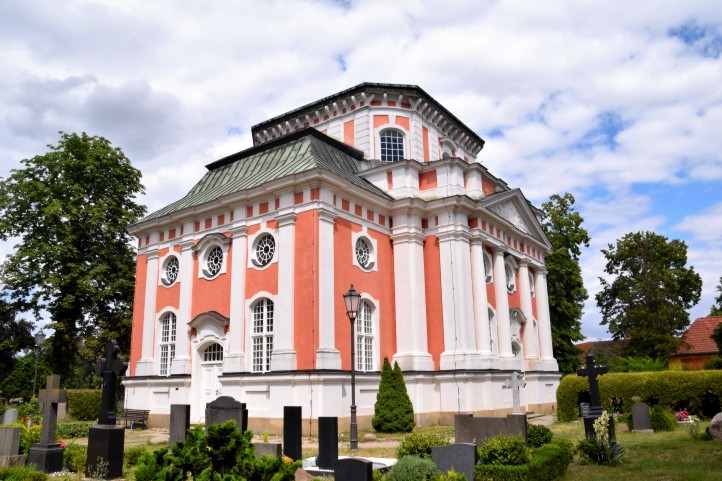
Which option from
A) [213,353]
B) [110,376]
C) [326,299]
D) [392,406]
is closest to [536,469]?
[110,376]

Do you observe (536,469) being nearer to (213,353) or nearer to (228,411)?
(228,411)

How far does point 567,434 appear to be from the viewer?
55.9 feet

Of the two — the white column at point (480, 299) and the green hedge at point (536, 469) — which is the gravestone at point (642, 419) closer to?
the white column at point (480, 299)

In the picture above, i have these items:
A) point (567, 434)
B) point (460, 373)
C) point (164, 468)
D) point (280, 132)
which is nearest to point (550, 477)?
point (164, 468)

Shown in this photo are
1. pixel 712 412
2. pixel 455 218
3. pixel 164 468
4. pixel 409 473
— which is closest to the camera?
pixel 164 468

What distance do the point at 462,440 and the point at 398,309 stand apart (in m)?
10.6

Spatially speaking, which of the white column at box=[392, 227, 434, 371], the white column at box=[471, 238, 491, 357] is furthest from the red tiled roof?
the white column at box=[392, 227, 434, 371]

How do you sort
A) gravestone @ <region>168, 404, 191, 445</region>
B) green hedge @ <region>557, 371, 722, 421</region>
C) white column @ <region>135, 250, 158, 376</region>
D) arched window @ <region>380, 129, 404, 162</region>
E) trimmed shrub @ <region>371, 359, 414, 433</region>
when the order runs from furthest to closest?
1. arched window @ <region>380, 129, 404, 162</region>
2. white column @ <region>135, 250, 158, 376</region>
3. green hedge @ <region>557, 371, 722, 421</region>
4. trimmed shrub @ <region>371, 359, 414, 433</region>
5. gravestone @ <region>168, 404, 191, 445</region>

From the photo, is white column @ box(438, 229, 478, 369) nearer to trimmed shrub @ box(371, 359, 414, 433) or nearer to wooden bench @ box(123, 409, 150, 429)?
trimmed shrub @ box(371, 359, 414, 433)

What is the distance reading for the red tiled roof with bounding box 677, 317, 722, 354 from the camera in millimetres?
40062

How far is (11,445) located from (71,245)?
18016 mm

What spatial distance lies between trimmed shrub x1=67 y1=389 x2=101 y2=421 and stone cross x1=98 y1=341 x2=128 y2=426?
50.9 feet

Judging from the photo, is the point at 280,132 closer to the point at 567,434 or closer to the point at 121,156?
the point at 121,156

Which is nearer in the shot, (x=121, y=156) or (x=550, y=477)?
(x=550, y=477)
